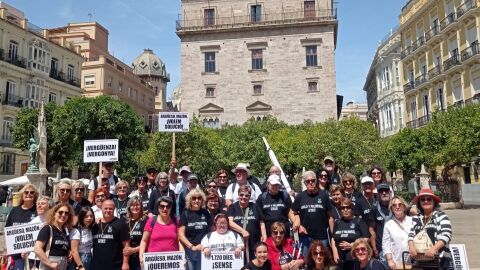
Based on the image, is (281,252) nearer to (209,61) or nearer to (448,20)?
(448,20)

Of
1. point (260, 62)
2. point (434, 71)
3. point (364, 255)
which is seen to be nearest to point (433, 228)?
point (364, 255)

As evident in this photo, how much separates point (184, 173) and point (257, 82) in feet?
110

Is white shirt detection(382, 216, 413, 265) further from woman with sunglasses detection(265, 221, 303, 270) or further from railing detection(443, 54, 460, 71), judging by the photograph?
A: railing detection(443, 54, 460, 71)

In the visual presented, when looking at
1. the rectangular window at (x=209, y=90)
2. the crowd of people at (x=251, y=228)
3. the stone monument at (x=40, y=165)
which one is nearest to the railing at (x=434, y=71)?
the rectangular window at (x=209, y=90)

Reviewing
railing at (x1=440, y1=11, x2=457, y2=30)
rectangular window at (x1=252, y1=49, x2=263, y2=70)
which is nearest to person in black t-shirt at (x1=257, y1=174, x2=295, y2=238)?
railing at (x1=440, y1=11, x2=457, y2=30)

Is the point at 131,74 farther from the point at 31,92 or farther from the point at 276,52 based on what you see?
the point at 276,52

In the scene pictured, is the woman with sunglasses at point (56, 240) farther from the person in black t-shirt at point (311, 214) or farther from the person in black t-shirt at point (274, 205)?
the person in black t-shirt at point (311, 214)

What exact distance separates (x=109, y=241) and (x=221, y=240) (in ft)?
5.11

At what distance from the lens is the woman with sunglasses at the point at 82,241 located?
5.67 metres

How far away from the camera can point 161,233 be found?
6184 millimetres

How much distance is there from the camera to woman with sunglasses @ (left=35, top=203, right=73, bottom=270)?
5289mm

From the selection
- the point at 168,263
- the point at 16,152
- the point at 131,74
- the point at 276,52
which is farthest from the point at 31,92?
the point at 168,263

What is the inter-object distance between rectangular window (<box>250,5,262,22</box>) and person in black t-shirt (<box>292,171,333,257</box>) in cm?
3862

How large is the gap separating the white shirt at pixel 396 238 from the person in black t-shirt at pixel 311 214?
3.85 feet
